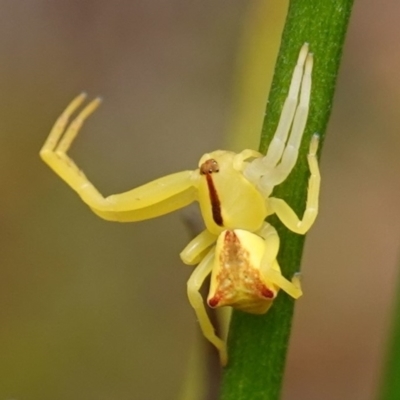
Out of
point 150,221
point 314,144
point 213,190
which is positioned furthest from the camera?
point 150,221

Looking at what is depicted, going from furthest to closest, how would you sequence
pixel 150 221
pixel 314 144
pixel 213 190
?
1. pixel 150 221
2. pixel 213 190
3. pixel 314 144

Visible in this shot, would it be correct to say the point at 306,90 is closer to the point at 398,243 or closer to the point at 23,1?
the point at 398,243

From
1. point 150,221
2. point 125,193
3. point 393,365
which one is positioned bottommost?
point 393,365

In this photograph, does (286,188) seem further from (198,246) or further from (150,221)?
(150,221)

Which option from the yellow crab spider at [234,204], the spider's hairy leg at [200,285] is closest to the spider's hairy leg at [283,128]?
the yellow crab spider at [234,204]

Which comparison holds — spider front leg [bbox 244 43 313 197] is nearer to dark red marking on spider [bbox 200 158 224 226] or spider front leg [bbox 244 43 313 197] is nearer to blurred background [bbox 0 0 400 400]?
dark red marking on spider [bbox 200 158 224 226]

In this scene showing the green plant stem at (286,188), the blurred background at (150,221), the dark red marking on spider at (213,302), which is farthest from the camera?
the blurred background at (150,221)

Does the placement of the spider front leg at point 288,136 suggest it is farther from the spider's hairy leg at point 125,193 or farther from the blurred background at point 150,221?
the blurred background at point 150,221

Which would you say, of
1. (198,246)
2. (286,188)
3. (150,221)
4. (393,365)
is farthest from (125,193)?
(150,221)

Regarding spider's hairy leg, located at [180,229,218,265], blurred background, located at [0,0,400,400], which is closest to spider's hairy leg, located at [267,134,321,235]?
spider's hairy leg, located at [180,229,218,265]
